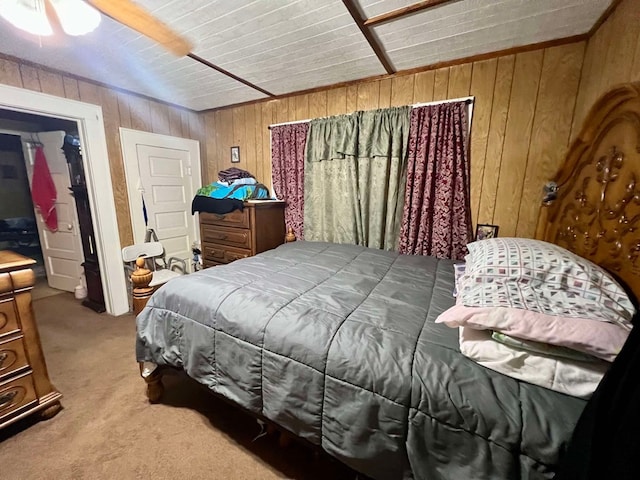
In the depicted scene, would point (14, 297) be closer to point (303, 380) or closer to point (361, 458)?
point (303, 380)

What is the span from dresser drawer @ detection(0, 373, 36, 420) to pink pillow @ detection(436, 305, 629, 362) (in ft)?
7.02

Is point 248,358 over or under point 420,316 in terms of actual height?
under

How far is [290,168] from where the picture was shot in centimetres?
287

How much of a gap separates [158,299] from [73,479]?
2.68ft

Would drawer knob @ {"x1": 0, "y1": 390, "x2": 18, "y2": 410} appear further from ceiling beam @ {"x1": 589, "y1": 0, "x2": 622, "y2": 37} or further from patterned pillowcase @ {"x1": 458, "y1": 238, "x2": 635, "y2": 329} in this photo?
ceiling beam @ {"x1": 589, "y1": 0, "x2": 622, "y2": 37}

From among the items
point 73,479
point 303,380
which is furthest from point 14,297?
point 303,380

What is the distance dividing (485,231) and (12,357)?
3.12 m

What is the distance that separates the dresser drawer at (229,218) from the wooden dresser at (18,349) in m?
1.47

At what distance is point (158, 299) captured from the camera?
1434 mm

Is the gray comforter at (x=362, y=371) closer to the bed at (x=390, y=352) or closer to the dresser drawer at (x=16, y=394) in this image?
the bed at (x=390, y=352)

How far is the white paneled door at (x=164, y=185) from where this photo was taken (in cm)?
281

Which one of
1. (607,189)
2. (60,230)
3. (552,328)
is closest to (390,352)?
(552,328)

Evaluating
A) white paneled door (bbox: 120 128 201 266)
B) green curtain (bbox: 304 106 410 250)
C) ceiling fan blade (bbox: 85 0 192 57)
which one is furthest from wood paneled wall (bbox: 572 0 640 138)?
white paneled door (bbox: 120 128 201 266)

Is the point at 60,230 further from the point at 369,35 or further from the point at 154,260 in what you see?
the point at 369,35
